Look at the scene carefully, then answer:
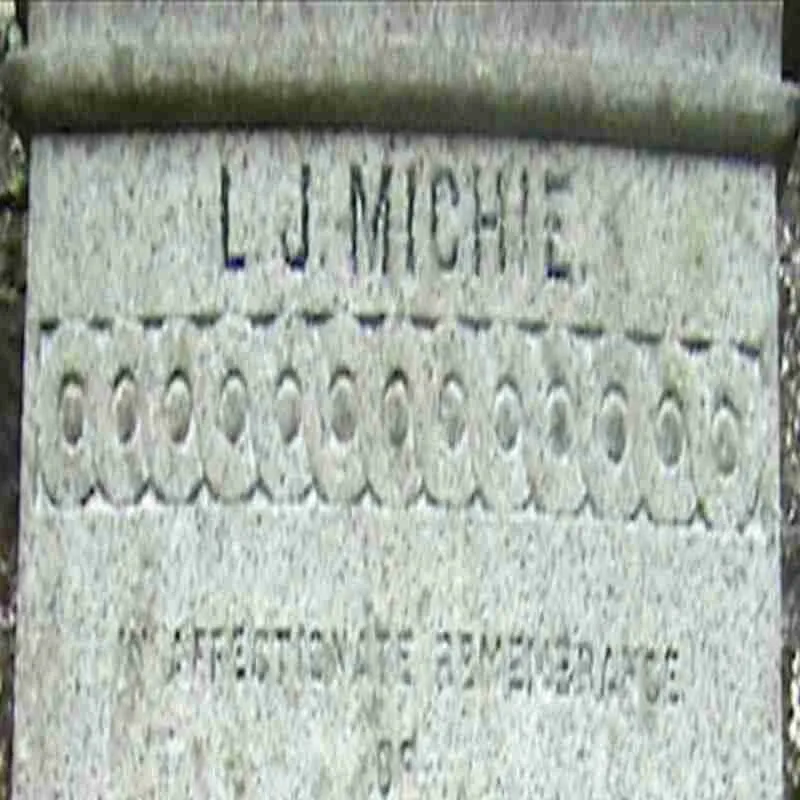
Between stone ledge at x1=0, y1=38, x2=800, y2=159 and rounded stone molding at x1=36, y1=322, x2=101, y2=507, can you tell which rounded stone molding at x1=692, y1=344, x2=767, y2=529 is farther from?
rounded stone molding at x1=36, y1=322, x2=101, y2=507

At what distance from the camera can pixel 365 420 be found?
2.33m

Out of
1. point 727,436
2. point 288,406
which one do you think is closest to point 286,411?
point 288,406

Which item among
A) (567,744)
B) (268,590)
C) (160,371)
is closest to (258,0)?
(160,371)

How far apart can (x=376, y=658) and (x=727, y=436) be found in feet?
1.09

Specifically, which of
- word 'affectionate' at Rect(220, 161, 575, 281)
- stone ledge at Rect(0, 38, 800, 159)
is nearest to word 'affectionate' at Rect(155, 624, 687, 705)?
word 'affectionate' at Rect(220, 161, 575, 281)

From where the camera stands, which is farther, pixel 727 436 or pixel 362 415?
pixel 727 436

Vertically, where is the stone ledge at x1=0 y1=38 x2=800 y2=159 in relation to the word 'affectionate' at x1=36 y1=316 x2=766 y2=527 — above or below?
above


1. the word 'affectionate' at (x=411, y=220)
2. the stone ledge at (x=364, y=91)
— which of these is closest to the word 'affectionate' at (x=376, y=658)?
the word 'affectionate' at (x=411, y=220)

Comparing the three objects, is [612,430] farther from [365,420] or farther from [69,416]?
[69,416]

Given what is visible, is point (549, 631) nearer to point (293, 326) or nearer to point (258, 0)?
point (293, 326)

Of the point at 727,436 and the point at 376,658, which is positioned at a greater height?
the point at 727,436

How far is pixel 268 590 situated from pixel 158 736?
0.13 metres

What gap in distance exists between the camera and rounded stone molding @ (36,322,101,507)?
2.38 metres

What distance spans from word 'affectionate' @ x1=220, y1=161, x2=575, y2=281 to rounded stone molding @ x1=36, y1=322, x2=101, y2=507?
13 cm
